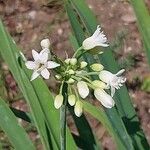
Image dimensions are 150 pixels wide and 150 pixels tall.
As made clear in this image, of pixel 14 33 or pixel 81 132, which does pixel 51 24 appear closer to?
pixel 14 33

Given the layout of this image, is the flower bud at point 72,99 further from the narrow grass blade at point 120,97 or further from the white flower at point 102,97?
the narrow grass blade at point 120,97

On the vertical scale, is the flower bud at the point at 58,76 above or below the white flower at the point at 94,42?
below

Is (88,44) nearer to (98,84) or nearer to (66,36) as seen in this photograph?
(98,84)

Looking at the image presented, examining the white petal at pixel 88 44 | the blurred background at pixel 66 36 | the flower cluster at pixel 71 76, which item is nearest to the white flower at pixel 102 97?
the flower cluster at pixel 71 76

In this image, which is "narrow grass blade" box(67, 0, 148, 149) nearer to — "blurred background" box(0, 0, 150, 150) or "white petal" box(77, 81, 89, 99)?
"white petal" box(77, 81, 89, 99)

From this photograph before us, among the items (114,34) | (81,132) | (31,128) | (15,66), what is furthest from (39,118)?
(114,34)

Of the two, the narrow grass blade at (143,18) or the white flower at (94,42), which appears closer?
the white flower at (94,42)

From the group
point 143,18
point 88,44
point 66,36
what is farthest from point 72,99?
point 66,36
